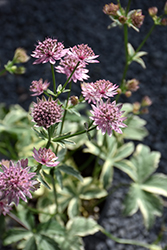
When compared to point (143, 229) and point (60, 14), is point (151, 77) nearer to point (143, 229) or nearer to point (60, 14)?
point (60, 14)

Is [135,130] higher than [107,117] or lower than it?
lower

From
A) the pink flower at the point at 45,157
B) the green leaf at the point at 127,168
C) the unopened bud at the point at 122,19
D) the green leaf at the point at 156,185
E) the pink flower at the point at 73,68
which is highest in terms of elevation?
the unopened bud at the point at 122,19

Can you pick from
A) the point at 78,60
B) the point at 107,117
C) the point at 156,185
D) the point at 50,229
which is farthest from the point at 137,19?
the point at 50,229

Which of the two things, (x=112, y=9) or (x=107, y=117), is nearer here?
(x=107, y=117)

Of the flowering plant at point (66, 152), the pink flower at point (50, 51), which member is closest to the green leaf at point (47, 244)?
the flowering plant at point (66, 152)

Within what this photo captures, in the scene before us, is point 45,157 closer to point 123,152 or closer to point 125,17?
point 125,17

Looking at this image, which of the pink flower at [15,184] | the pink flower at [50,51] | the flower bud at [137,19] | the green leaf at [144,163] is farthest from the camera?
the green leaf at [144,163]

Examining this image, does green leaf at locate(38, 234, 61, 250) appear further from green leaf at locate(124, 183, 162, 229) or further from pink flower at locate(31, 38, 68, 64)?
pink flower at locate(31, 38, 68, 64)

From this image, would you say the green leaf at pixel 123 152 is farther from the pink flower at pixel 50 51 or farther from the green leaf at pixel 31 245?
the pink flower at pixel 50 51

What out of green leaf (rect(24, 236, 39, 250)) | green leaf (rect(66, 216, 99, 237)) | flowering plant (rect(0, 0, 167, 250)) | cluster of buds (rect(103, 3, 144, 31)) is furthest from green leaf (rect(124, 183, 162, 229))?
cluster of buds (rect(103, 3, 144, 31))
